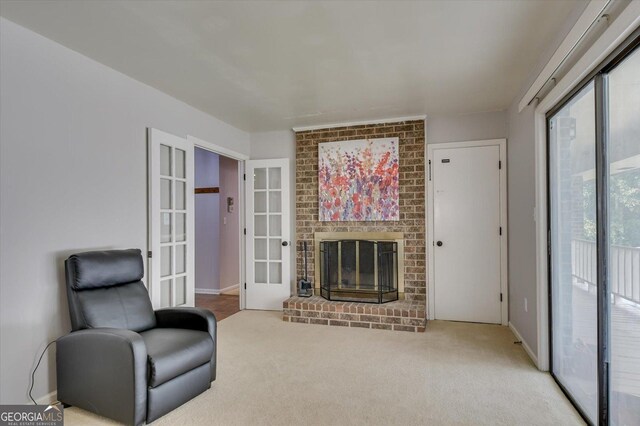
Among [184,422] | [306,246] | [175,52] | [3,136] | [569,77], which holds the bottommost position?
[184,422]

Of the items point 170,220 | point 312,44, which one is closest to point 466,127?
point 312,44

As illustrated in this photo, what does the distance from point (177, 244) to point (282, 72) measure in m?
2.02

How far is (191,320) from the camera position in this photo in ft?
9.02

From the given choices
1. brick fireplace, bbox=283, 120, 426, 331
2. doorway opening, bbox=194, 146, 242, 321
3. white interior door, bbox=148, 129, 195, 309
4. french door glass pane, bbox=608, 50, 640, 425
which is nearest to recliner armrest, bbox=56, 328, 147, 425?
white interior door, bbox=148, 129, 195, 309

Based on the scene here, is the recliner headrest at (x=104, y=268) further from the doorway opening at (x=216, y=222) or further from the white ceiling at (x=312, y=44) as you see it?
the doorway opening at (x=216, y=222)

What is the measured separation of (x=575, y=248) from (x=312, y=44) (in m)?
2.30

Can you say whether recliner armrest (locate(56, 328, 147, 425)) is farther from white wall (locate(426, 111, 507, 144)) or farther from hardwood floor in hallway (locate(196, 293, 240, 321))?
white wall (locate(426, 111, 507, 144))

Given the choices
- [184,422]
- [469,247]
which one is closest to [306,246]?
[469,247]

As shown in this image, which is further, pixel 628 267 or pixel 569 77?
pixel 569 77

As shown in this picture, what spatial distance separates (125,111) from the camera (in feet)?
10.1

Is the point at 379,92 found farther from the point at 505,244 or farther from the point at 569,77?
the point at 505,244

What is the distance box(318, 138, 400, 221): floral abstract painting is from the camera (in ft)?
14.6

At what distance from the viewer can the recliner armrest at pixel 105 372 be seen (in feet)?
6.77

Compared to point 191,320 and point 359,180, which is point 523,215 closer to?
point 359,180
